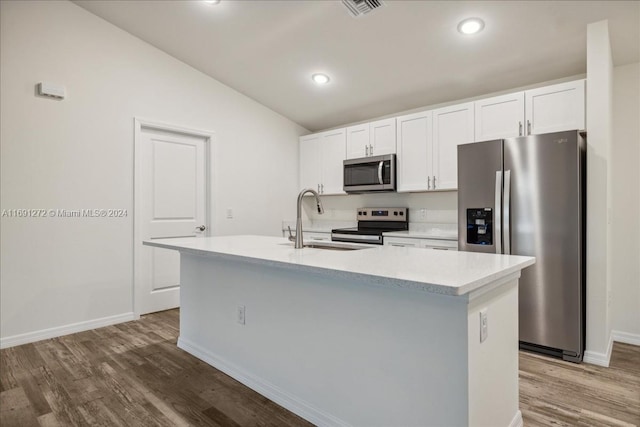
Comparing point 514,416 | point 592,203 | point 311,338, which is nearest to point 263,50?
point 311,338

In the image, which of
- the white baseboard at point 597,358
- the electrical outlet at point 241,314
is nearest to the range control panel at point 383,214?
the white baseboard at point 597,358

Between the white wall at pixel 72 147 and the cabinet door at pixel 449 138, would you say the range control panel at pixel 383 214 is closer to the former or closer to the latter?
the cabinet door at pixel 449 138

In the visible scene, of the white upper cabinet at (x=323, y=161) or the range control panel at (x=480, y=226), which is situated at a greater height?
the white upper cabinet at (x=323, y=161)

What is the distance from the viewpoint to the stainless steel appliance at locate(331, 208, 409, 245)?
402cm

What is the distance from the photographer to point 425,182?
382 cm

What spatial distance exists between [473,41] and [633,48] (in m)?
1.21

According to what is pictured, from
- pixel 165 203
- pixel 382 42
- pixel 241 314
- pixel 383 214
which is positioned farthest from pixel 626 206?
pixel 165 203

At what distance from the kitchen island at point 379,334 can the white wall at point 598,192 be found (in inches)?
51.9

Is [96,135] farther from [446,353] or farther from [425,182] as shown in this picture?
[446,353]

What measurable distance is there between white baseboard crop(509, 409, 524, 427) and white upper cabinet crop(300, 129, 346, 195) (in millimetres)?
3093

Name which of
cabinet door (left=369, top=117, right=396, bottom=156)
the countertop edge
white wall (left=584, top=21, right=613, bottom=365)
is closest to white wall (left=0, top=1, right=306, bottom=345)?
cabinet door (left=369, top=117, right=396, bottom=156)

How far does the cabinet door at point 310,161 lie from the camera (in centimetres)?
488

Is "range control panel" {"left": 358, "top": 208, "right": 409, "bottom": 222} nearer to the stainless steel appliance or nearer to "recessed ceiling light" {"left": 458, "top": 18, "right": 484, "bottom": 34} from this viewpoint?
the stainless steel appliance

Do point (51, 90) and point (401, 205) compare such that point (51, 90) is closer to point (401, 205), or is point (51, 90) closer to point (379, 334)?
point (379, 334)
